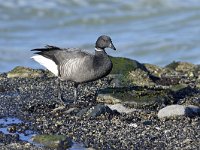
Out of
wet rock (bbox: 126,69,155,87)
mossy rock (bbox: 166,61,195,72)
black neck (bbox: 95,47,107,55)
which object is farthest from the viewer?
mossy rock (bbox: 166,61,195,72)

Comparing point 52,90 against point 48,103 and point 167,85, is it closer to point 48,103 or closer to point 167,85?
point 48,103

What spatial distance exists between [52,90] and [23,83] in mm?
725

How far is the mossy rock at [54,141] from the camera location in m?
9.55

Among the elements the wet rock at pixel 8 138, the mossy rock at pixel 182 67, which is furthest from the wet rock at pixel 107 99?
the mossy rock at pixel 182 67

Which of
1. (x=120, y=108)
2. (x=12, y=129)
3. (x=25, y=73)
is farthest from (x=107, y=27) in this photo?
(x=12, y=129)

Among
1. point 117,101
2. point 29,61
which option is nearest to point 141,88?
point 117,101

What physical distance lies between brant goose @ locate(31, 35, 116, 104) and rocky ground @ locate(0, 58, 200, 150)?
46cm

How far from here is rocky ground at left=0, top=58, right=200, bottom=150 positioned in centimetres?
978

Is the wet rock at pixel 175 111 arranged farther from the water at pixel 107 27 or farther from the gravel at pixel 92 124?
the water at pixel 107 27

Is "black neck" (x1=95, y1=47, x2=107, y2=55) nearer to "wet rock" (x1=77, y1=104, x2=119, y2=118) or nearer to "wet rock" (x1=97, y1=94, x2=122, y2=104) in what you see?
"wet rock" (x1=97, y1=94, x2=122, y2=104)

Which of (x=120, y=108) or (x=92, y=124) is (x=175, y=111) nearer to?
(x=120, y=108)

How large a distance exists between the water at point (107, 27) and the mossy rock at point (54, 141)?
12.6m

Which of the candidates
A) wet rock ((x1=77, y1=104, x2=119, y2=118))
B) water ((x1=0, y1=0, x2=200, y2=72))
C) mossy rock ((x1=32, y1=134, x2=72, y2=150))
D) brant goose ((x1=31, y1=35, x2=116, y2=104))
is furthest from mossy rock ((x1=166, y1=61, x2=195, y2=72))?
mossy rock ((x1=32, y1=134, x2=72, y2=150))

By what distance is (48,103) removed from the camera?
12.0 metres
